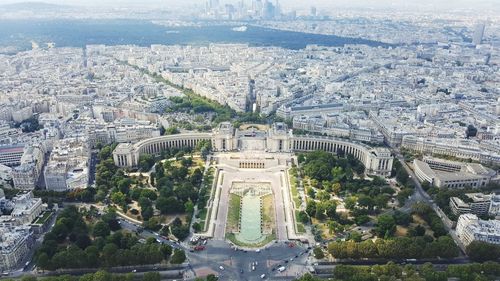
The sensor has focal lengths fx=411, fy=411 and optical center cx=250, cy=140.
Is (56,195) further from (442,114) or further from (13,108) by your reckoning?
(442,114)

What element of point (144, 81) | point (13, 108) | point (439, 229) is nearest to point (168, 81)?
point (144, 81)

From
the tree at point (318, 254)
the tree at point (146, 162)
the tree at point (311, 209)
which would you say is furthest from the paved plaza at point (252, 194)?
the tree at point (146, 162)

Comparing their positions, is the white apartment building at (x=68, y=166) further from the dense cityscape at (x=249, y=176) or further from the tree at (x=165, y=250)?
the tree at (x=165, y=250)

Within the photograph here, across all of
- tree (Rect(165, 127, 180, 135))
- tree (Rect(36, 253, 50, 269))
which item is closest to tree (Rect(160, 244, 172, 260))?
tree (Rect(36, 253, 50, 269))

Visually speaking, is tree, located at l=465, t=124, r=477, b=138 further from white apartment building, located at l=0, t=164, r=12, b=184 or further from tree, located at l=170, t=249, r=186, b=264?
white apartment building, located at l=0, t=164, r=12, b=184

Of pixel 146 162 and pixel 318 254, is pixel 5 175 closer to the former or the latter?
pixel 146 162

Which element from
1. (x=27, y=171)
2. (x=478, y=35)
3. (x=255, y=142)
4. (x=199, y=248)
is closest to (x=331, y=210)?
(x=199, y=248)
